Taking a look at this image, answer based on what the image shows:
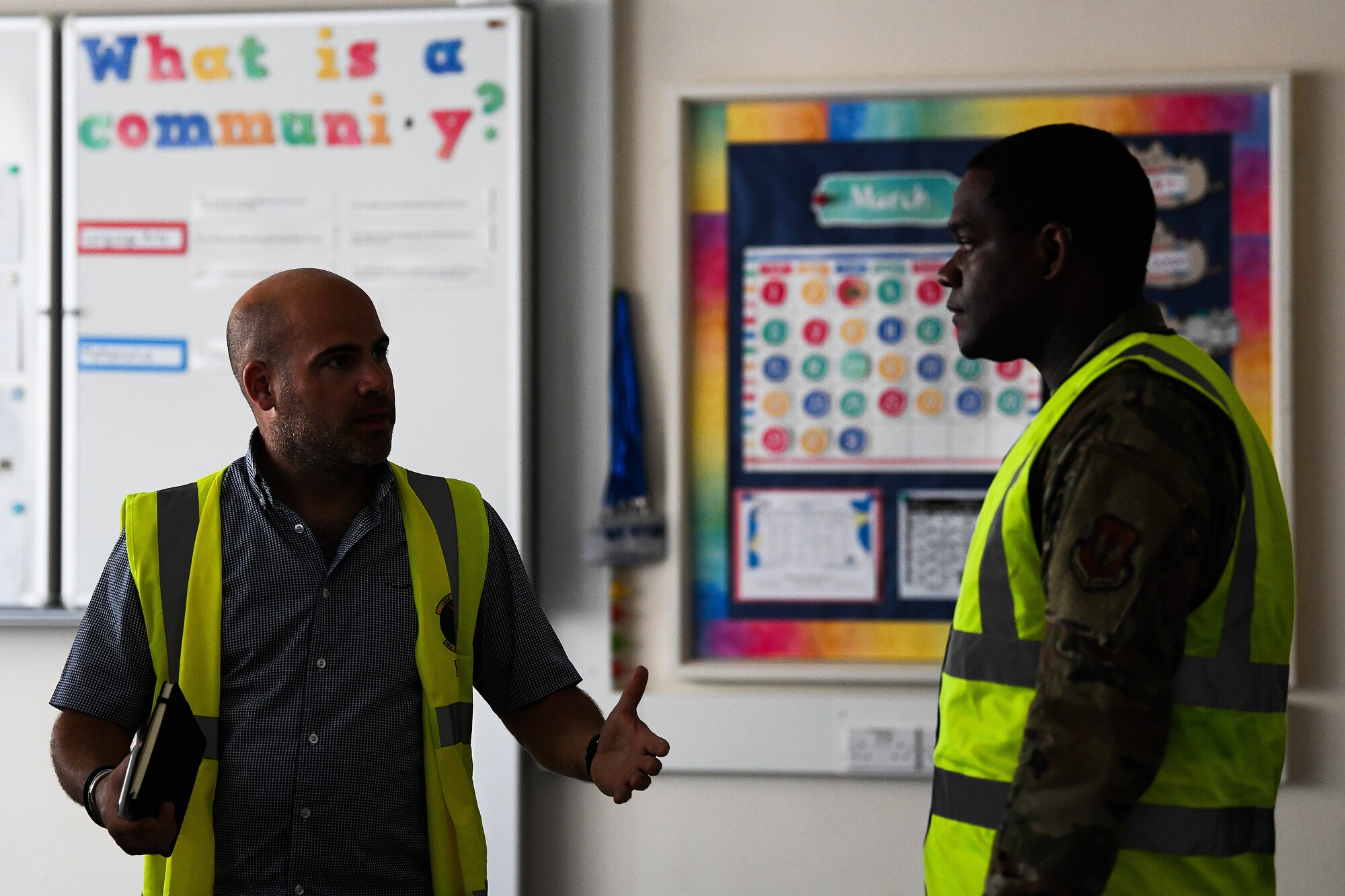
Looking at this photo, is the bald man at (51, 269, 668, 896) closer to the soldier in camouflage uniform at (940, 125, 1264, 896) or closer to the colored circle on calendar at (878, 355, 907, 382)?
the soldier in camouflage uniform at (940, 125, 1264, 896)

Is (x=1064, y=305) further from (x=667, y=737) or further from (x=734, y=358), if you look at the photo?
(x=667, y=737)

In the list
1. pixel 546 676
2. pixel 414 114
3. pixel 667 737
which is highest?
pixel 414 114

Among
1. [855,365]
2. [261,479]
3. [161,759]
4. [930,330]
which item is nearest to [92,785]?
[161,759]

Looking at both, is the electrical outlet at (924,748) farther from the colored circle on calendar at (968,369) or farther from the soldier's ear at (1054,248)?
the soldier's ear at (1054,248)

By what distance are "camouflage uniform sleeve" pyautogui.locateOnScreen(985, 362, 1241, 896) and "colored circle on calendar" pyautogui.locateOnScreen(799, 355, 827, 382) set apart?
4.06 feet

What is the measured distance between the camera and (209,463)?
7.67ft

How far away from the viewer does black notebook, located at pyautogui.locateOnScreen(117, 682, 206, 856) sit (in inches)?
50.1

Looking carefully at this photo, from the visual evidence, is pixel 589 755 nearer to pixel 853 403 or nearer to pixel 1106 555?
pixel 1106 555

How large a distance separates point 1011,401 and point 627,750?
1114mm

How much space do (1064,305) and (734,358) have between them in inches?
44.4

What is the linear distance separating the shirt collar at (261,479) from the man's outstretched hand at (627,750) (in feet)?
1.34

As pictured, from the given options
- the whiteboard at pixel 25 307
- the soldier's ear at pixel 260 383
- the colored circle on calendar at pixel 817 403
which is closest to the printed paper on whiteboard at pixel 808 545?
the colored circle on calendar at pixel 817 403

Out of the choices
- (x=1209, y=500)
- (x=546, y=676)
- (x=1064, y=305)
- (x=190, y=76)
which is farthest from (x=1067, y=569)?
(x=190, y=76)

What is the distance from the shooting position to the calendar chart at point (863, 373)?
7.41ft
